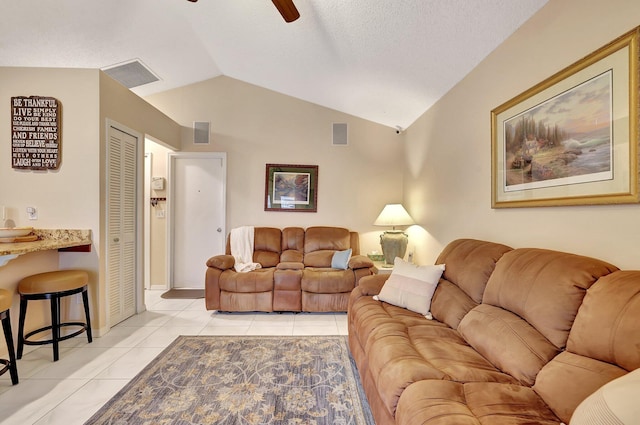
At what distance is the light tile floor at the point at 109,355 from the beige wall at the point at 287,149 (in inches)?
57.5

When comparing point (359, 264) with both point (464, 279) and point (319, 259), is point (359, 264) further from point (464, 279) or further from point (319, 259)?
point (464, 279)

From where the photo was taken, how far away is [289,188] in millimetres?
4129

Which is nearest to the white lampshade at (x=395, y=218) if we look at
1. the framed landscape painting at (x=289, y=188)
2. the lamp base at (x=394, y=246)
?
the lamp base at (x=394, y=246)

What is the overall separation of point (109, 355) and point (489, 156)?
11.6 ft

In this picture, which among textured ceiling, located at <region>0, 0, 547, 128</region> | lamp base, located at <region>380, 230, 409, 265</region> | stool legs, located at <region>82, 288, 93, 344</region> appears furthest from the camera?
lamp base, located at <region>380, 230, 409, 265</region>

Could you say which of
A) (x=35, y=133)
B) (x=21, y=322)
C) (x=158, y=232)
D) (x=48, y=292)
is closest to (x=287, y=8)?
(x=35, y=133)

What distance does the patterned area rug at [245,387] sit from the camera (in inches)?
62.0

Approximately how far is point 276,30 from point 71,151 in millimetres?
2307

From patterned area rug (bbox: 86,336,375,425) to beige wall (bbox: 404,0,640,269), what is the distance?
1.53m

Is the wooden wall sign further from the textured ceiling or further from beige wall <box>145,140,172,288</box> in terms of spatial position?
beige wall <box>145,140,172,288</box>

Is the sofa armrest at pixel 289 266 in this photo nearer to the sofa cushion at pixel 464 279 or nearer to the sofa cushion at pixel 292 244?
the sofa cushion at pixel 292 244

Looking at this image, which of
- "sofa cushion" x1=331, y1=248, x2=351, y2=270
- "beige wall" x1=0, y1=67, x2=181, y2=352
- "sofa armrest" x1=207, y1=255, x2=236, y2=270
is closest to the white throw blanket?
"sofa armrest" x1=207, y1=255, x2=236, y2=270

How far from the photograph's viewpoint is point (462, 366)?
1261 mm

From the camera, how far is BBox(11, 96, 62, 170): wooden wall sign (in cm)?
245
